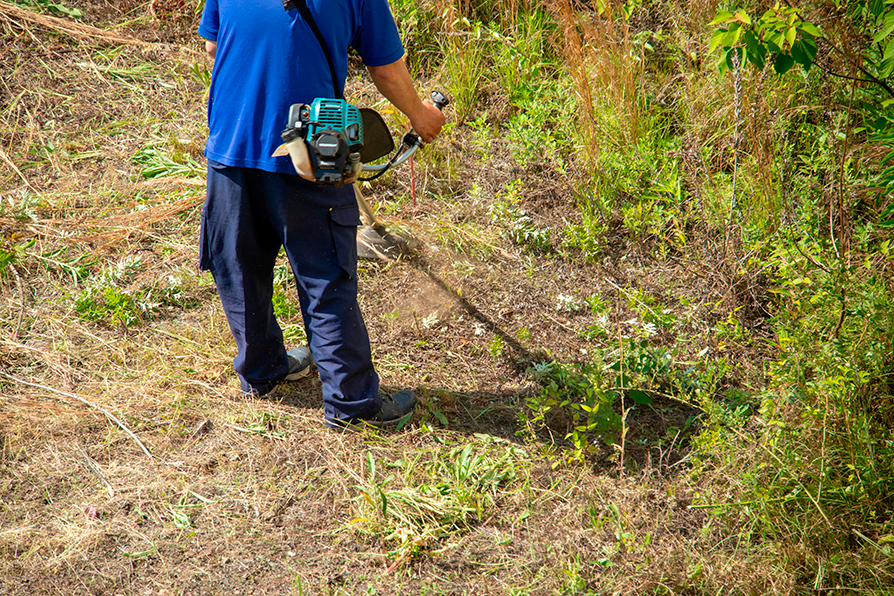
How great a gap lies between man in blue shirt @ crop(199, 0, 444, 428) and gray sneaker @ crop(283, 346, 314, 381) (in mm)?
167

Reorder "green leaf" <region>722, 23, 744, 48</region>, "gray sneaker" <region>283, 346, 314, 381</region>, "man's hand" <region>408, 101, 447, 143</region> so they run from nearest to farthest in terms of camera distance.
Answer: "green leaf" <region>722, 23, 744, 48</region> < "man's hand" <region>408, 101, 447, 143</region> < "gray sneaker" <region>283, 346, 314, 381</region>

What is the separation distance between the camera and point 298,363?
304 cm

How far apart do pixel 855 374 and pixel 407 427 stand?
166 centimetres

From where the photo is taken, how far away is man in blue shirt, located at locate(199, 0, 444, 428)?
7.25ft

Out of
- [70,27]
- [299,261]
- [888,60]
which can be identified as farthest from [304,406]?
[70,27]

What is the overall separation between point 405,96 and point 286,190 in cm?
56

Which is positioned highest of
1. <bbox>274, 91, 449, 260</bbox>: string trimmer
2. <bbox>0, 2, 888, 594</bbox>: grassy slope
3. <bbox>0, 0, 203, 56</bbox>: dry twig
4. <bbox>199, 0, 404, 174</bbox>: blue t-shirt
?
<bbox>0, 0, 203, 56</bbox>: dry twig

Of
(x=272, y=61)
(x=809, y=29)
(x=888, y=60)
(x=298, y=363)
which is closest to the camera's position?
(x=809, y=29)

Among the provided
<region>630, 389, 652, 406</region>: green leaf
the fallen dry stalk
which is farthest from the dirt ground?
<region>630, 389, 652, 406</region>: green leaf

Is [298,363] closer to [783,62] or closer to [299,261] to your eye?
[299,261]

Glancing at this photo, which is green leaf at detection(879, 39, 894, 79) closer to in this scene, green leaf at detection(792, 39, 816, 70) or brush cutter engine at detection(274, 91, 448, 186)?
green leaf at detection(792, 39, 816, 70)

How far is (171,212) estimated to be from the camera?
4.04m

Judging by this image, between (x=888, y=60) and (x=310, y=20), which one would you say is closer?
(x=310, y=20)

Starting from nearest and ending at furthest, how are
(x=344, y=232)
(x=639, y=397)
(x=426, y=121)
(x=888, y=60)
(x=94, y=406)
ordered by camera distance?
1. (x=888, y=60)
2. (x=344, y=232)
3. (x=426, y=121)
4. (x=639, y=397)
5. (x=94, y=406)
